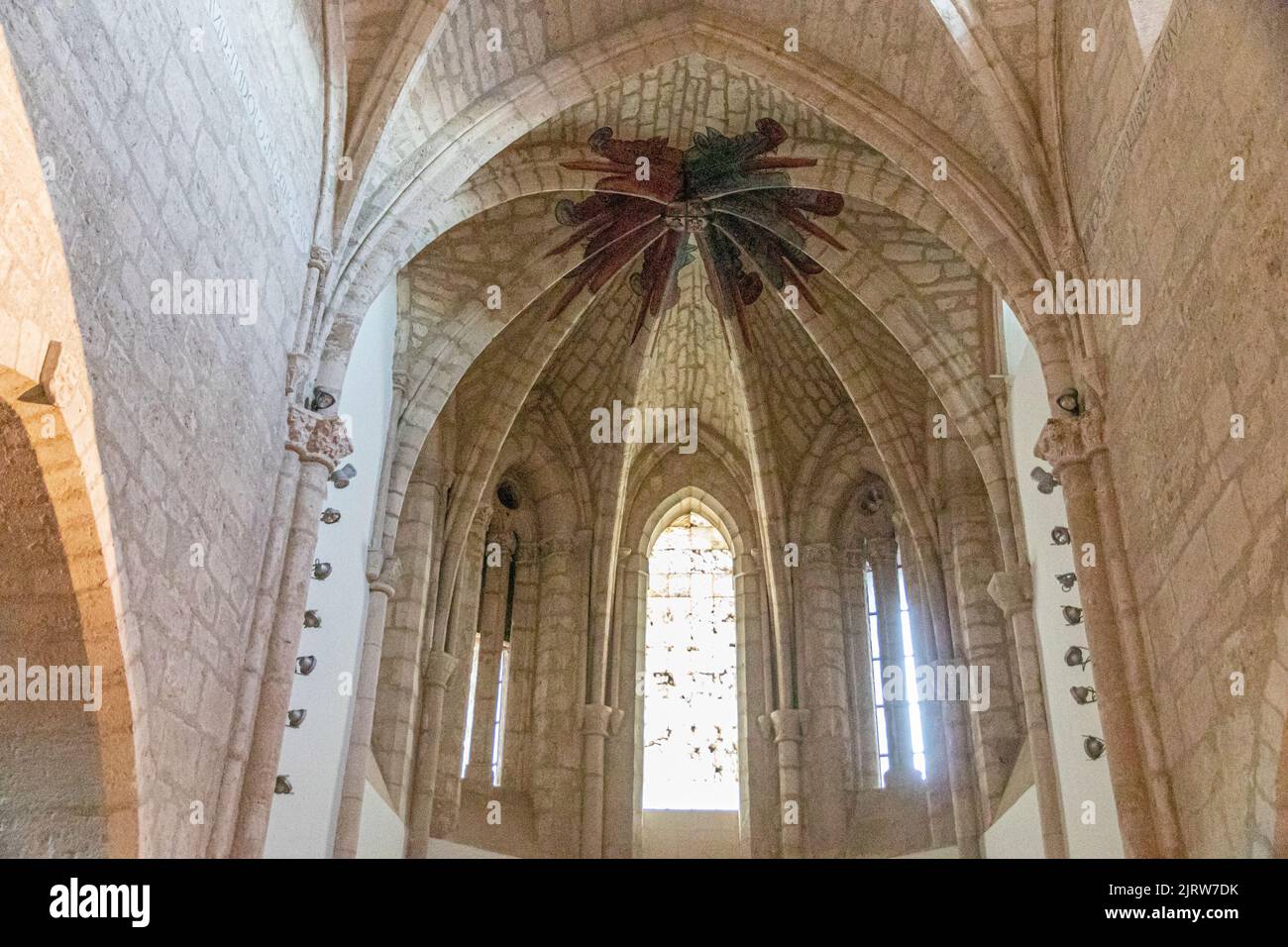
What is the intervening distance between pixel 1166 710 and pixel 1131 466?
137 centimetres

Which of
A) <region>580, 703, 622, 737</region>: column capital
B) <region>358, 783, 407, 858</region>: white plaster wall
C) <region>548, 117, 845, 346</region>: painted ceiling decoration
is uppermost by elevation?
<region>548, 117, 845, 346</region>: painted ceiling decoration

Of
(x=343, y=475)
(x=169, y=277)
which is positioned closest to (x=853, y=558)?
(x=343, y=475)

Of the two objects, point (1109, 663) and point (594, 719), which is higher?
point (594, 719)

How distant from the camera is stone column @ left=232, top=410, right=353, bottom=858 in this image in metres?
6.72

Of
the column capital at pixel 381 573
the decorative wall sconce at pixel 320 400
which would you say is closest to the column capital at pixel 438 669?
the column capital at pixel 381 573

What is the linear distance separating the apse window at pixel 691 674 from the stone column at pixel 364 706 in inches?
151

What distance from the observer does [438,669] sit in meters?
12.1

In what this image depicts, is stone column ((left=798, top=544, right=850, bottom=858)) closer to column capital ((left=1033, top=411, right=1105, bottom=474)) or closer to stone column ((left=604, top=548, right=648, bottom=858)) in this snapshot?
stone column ((left=604, top=548, right=648, bottom=858))

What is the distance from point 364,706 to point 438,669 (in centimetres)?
179

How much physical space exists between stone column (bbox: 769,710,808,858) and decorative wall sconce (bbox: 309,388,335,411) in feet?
22.5

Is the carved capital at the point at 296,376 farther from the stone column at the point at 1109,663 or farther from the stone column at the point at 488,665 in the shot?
the stone column at the point at 488,665

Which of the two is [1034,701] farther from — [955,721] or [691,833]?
[691,833]

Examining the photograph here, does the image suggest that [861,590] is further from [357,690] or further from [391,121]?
[391,121]

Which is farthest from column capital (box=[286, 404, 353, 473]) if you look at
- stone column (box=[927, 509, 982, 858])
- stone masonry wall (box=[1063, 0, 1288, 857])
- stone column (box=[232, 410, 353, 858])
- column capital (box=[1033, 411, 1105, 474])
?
stone column (box=[927, 509, 982, 858])
